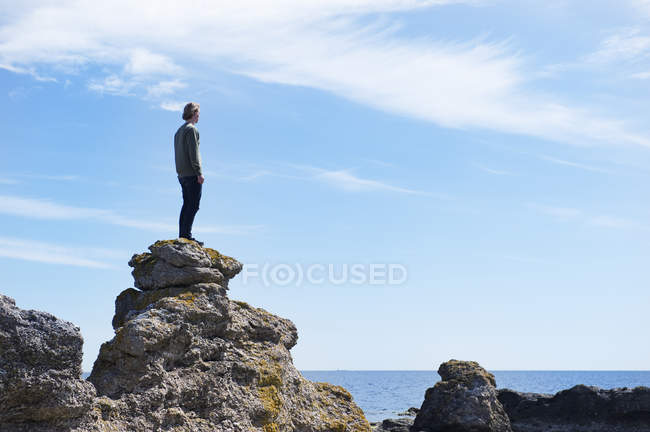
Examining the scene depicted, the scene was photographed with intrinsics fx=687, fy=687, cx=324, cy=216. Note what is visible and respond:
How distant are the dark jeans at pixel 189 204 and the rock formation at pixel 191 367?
1.16m

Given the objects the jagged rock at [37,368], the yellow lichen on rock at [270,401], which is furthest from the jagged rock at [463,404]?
the jagged rock at [37,368]

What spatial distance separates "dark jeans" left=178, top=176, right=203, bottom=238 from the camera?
12727mm

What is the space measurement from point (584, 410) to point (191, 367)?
26.5m

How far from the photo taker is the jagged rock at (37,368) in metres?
6.93

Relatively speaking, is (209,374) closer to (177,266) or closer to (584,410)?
(177,266)

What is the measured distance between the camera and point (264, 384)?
33.7ft

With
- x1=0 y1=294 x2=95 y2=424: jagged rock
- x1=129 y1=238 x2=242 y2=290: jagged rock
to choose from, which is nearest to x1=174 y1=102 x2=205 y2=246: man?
x1=129 y1=238 x2=242 y2=290: jagged rock

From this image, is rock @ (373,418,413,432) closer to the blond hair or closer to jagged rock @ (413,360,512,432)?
jagged rock @ (413,360,512,432)

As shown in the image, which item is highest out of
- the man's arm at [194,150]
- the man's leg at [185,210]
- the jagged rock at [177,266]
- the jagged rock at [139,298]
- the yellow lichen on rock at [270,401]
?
the man's arm at [194,150]

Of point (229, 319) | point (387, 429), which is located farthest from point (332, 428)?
point (387, 429)

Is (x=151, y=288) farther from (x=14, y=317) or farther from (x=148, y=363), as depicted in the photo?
(x=14, y=317)

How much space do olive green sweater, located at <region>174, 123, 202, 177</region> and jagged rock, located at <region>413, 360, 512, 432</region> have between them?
18.4 m

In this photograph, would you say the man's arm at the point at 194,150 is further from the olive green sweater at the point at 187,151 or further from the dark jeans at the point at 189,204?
the dark jeans at the point at 189,204

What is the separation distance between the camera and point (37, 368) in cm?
708
